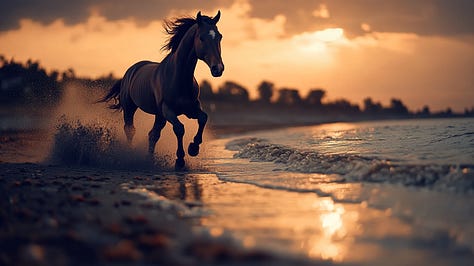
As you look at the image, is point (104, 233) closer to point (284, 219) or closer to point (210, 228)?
point (210, 228)

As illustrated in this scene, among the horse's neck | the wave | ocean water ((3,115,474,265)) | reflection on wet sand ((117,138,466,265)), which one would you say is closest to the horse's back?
the horse's neck

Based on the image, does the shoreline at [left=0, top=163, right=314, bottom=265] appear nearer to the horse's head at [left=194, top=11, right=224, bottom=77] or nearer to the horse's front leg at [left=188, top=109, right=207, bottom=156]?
the horse's head at [left=194, top=11, right=224, bottom=77]

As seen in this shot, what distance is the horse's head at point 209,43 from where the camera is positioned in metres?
9.39

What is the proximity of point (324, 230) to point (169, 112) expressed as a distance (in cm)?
636

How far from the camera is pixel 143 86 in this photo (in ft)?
39.2

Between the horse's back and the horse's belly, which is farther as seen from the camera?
the horse's belly

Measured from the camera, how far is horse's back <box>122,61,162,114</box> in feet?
36.9

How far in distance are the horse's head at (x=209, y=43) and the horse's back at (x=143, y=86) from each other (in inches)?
59.3

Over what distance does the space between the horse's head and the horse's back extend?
1505mm

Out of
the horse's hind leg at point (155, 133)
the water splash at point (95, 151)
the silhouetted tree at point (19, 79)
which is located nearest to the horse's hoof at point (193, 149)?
the water splash at point (95, 151)

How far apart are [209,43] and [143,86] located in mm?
2946

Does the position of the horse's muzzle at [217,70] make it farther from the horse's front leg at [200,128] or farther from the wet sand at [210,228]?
the wet sand at [210,228]

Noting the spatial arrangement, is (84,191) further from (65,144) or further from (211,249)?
(65,144)

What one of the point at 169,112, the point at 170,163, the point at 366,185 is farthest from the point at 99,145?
the point at 366,185
